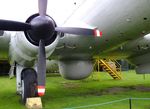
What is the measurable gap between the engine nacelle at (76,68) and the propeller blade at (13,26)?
171 inches

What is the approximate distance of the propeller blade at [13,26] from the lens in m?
9.05

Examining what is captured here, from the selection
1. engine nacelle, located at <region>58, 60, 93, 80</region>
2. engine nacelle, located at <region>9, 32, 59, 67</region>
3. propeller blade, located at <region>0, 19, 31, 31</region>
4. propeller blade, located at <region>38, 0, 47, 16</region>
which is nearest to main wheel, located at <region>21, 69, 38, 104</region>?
engine nacelle, located at <region>9, 32, 59, 67</region>

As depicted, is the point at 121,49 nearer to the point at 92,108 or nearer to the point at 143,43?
the point at 143,43

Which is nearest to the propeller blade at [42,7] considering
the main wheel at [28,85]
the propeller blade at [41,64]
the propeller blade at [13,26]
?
the propeller blade at [13,26]

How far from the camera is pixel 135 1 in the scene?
9.52 m

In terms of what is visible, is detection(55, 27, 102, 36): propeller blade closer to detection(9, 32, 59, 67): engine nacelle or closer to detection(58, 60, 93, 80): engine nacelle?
detection(9, 32, 59, 67): engine nacelle

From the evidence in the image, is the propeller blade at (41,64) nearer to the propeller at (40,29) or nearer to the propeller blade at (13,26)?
the propeller at (40,29)

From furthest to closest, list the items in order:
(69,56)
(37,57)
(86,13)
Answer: (69,56) < (86,13) < (37,57)

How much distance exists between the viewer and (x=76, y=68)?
13320 mm

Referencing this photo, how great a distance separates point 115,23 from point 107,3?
2.42ft

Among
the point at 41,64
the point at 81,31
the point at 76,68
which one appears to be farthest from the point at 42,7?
the point at 76,68

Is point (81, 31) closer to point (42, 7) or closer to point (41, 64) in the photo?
point (42, 7)

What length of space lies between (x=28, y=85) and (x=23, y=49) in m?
1.95

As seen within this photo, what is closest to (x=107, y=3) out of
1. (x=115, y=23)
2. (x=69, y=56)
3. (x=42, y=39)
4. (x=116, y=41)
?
(x=115, y=23)
